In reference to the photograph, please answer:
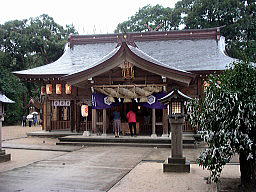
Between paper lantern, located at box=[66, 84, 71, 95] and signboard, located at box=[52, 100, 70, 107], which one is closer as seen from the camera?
paper lantern, located at box=[66, 84, 71, 95]

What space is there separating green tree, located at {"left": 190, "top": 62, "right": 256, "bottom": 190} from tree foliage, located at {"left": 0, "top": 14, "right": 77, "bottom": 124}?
29213 mm

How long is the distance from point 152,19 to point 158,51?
20.3 metres

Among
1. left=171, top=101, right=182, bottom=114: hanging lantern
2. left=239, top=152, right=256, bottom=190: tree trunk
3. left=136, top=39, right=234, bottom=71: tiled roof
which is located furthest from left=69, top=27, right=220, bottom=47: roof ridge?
left=239, top=152, right=256, bottom=190: tree trunk

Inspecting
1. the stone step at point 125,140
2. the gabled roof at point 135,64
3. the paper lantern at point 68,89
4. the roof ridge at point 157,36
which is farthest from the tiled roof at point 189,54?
the paper lantern at point 68,89

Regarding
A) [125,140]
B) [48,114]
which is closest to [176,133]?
[125,140]

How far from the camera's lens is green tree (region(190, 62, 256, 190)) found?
19.9ft

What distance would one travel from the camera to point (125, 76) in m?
15.9

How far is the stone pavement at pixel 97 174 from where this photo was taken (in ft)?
22.3

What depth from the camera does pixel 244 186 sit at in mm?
6359

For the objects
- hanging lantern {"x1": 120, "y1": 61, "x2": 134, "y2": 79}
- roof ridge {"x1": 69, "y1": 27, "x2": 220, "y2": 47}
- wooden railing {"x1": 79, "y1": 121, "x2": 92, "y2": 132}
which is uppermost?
roof ridge {"x1": 69, "y1": 27, "x2": 220, "y2": 47}

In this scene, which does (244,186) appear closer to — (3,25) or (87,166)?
(87,166)

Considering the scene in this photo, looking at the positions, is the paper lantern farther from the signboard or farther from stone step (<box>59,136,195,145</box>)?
stone step (<box>59,136,195,145</box>)

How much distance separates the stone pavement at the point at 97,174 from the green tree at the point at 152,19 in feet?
92.8

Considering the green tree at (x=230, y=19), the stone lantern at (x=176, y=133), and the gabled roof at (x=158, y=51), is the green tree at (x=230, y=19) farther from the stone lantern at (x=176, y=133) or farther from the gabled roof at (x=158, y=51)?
the stone lantern at (x=176, y=133)
